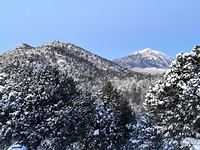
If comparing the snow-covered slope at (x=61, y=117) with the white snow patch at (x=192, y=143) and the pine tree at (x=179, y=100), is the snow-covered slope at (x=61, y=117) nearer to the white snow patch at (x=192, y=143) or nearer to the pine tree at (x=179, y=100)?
the pine tree at (x=179, y=100)

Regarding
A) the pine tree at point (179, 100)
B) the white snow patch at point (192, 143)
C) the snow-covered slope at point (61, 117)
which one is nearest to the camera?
the white snow patch at point (192, 143)

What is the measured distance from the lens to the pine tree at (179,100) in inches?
746

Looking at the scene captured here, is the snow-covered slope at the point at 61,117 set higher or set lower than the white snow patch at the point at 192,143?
higher

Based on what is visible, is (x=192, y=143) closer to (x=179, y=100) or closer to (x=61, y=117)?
(x=179, y=100)

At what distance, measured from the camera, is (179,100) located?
1984 cm

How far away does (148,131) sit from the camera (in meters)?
21.9

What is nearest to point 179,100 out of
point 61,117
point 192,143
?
point 192,143

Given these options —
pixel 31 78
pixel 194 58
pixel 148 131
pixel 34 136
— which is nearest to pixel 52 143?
pixel 34 136

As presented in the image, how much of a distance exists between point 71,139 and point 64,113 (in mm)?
2477

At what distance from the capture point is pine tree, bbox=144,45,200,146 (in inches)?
746

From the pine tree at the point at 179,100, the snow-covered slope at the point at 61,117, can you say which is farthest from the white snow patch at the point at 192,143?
the snow-covered slope at the point at 61,117

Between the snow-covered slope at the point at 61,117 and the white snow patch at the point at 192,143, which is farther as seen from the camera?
the snow-covered slope at the point at 61,117

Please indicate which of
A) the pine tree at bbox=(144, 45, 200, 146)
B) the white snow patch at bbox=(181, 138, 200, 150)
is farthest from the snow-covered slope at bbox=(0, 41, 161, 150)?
the white snow patch at bbox=(181, 138, 200, 150)

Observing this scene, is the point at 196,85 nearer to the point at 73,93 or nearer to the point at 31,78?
the point at 73,93
